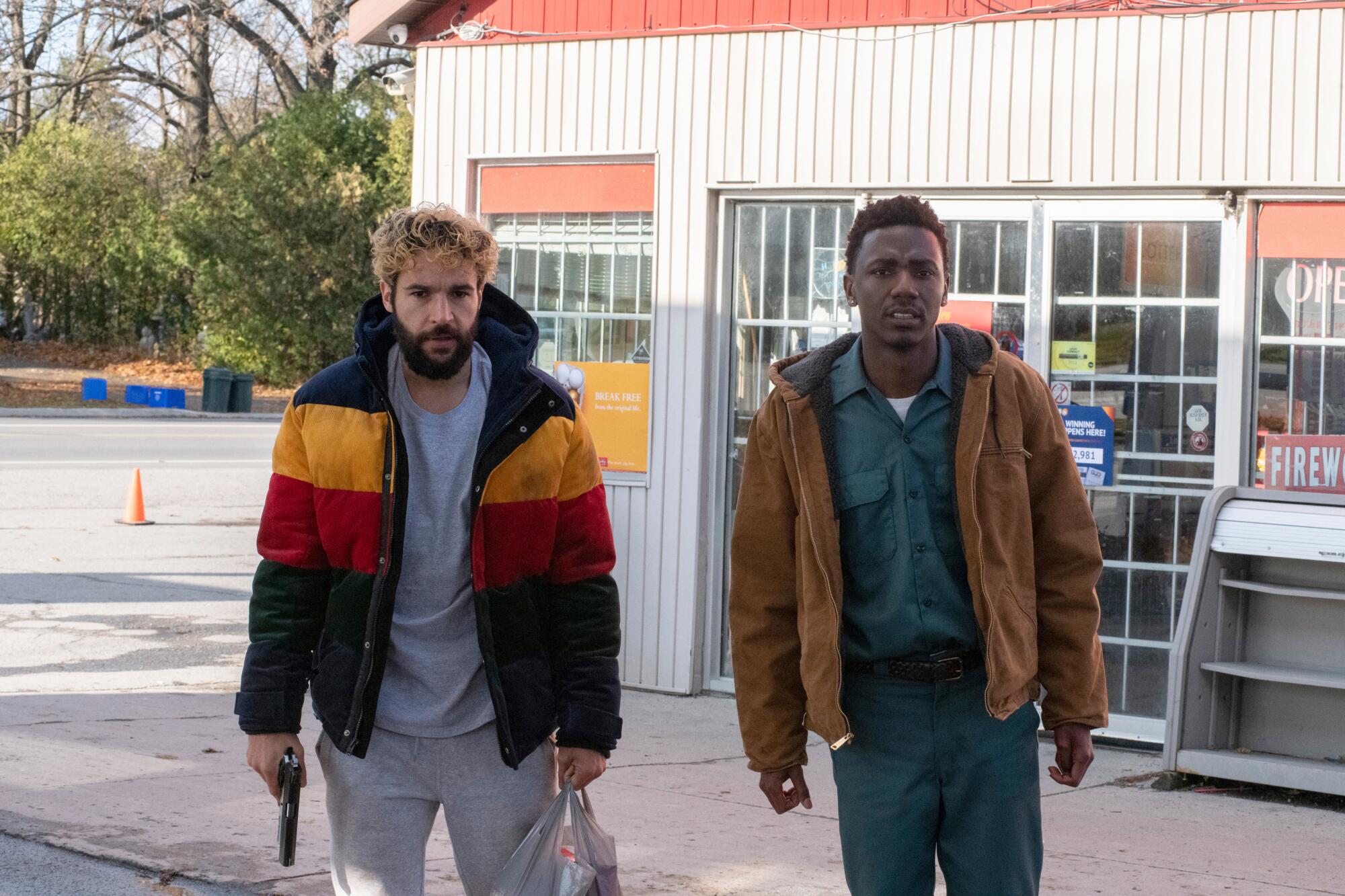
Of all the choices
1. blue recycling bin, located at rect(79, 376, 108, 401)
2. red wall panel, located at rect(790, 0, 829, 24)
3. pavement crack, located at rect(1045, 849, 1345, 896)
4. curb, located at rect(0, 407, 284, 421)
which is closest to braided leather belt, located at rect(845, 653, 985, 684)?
pavement crack, located at rect(1045, 849, 1345, 896)

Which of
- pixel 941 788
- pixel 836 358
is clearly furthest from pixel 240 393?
pixel 941 788

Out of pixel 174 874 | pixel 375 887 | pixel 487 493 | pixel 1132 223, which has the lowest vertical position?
pixel 174 874

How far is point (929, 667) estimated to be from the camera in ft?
10.2

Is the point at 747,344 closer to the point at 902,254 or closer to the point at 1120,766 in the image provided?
the point at 1120,766

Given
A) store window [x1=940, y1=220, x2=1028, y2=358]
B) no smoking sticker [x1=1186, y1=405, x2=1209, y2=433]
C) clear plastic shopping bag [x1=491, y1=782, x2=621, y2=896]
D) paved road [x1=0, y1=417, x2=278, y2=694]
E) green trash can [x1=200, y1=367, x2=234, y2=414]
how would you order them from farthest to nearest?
green trash can [x1=200, y1=367, x2=234, y2=414] < paved road [x1=0, y1=417, x2=278, y2=694] < store window [x1=940, y1=220, x2=1028, y2=358] < no smoking sticker [x1=1186, y1=405, x2=1209, y2=433] < clear plastic shopping bag [x1=491, y1=782, x2=621, y2=896]

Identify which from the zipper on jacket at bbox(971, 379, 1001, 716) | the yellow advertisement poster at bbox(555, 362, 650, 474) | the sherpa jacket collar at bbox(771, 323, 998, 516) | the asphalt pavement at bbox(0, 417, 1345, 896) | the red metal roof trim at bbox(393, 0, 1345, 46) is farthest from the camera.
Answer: the yellow advertisement poster at bbox(555, 362, 650, 474)

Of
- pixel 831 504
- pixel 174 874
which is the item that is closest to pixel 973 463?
pixel 831 504

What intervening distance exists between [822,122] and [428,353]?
16.8 ft

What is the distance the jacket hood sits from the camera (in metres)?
3.26

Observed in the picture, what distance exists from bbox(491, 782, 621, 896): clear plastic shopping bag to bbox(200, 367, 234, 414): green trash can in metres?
31.7

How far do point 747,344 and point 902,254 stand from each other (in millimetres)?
5249

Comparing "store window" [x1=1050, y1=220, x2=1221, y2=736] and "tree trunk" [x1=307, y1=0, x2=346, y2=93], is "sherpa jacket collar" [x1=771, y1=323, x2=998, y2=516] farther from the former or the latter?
"tree trunk" [x1=307, y1=0, x2=346, y2=93]

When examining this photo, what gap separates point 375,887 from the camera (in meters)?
3.37

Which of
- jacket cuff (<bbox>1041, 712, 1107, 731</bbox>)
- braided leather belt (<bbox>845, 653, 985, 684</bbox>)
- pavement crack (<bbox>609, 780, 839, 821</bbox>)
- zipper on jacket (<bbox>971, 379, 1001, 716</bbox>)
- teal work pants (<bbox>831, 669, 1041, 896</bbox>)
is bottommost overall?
pavement crack (<bbox>609, 780, 839, 821</bbox>)
